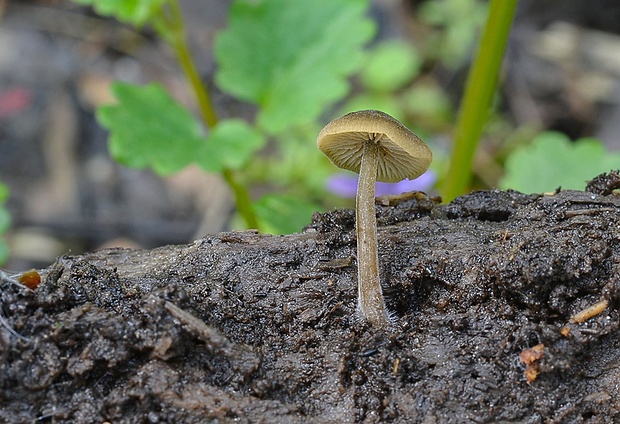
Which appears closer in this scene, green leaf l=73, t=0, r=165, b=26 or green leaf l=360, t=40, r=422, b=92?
green leaf l=73, t=0, r=165, b=26

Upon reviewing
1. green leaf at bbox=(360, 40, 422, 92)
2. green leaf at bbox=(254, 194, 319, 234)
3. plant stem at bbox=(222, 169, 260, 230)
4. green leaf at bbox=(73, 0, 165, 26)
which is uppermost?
green leaf at bbox=(360, 40, 422, 92)

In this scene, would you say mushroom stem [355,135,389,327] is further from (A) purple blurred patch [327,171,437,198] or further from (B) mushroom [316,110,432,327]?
(A) purple blurred patch [327,171,437,198]

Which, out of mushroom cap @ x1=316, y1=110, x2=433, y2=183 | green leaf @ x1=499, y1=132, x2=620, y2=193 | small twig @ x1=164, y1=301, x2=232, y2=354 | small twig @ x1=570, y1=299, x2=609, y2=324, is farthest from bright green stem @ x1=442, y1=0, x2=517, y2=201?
small twig @ x1=164, y1=301, x2=232, y2=354

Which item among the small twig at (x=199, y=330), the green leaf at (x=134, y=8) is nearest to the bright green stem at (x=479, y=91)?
the green leaf at (x=134, y=8)

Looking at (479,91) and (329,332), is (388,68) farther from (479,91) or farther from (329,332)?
(329,332)

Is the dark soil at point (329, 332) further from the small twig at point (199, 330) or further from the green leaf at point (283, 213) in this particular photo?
the green leaf at point (283, 213)

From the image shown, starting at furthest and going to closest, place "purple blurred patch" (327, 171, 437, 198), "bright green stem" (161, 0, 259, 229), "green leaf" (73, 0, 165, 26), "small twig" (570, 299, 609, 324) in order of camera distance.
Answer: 1. "purple blurred patch" (327, 171, 437, 198)
2. "bright green stem" (161, 0, 259, 229)
3. "green leaf" (73, 0, 165, 26)
4. "small twig" (570, 299, 609, 324)

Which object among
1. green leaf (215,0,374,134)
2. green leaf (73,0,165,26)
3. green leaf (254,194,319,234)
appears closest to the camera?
green leaf (254,194,319,234)

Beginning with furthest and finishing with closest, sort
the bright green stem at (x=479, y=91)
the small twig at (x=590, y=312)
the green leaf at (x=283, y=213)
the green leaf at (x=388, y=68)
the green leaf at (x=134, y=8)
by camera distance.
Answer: the green leaf at (x=388, y=68), the green leaf at (x=134, y=8), the green leaf at (x=283, y=213), the bright green stem at (x=479, y=91), the small twig at (x=590, y=312)
